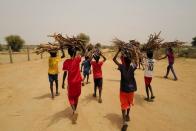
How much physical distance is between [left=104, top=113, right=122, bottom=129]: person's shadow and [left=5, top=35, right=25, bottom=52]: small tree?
74.7m

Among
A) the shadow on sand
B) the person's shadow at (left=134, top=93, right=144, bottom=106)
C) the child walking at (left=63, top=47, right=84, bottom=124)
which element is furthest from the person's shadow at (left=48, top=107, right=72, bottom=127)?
the person's shadow at (left=134, top=93, right=144, bottom=106)

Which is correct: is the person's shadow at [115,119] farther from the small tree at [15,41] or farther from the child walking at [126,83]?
the small tree at [15,41]

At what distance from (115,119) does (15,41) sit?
248ft

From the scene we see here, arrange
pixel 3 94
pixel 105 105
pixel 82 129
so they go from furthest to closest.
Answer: pixel 3 94, pixel 105 105, pixel 82 129

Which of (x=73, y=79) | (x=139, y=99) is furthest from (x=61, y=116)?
(x=139, y=99)

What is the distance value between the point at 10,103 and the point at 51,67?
189cm

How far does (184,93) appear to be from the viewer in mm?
10172

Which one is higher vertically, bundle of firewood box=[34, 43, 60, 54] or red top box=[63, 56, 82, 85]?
bundle of firewood box=[34, 43, 60, 54]

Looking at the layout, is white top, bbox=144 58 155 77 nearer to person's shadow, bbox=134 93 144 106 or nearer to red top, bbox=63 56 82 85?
person's shadow, bbox=134 93 144 106

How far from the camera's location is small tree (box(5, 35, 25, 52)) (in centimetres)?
7650

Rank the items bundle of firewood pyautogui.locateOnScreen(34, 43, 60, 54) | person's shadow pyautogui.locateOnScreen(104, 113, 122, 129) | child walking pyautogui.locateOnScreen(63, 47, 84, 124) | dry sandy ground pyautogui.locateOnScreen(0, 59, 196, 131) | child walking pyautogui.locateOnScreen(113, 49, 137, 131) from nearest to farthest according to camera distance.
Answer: child walking pyautogui.locateOnScreen(113, 49, 137, 131) < dry sandy ground pyautogui.locateOnScreen(0, 59, 196, 131) < person's shadow pyautogui.locateOnScreen(104, 113, 122, 129) < child walking pyautogui.locateOnScreen(63, 47, 84, 124) < bundle of firewood pyautogui.locateOnScreen(34, 43, 60, 54)

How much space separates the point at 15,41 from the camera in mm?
77062

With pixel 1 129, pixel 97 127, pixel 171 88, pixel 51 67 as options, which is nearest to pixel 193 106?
pixel 171 88

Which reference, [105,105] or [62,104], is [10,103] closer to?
[62,104]
